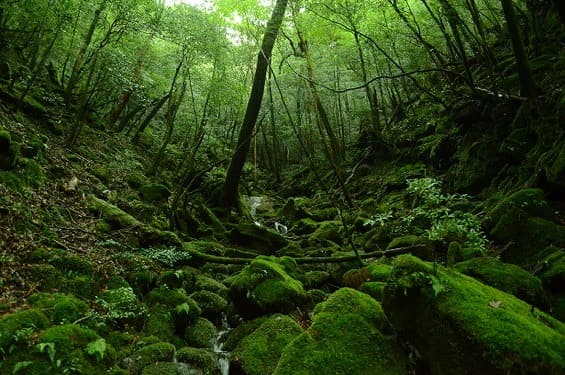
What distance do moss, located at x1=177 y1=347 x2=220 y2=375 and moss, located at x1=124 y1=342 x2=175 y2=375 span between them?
144mm

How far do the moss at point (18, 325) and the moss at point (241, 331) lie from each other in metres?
2.47

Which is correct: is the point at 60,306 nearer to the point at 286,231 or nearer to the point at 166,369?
the point at 166,369

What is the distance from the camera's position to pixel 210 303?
6.54 metres

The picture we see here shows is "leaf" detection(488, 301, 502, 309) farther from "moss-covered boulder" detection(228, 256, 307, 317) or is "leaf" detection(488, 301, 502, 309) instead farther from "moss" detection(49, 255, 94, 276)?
"moss" detection(49, 255, 94, 276)

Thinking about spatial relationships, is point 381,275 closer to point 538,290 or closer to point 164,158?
point 538,290

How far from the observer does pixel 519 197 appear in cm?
653

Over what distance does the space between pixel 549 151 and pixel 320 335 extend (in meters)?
5.86

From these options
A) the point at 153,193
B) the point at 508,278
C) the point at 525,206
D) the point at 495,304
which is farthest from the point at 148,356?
the point at 153,193

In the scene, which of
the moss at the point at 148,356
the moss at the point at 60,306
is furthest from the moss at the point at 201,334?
the moss at the point at 60,306

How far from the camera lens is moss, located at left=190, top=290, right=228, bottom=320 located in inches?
254

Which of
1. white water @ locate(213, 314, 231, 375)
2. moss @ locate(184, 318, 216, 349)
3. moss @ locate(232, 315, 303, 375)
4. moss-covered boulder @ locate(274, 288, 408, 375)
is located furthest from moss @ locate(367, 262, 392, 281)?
moss @ locate(184, 318, 216, 349)

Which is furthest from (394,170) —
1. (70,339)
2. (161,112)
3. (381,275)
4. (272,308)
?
(161,112)

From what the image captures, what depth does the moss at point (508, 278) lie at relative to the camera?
167 inches

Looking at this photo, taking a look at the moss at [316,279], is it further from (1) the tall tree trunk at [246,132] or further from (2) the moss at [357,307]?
(1) the tall tree trunk at [246,132]
